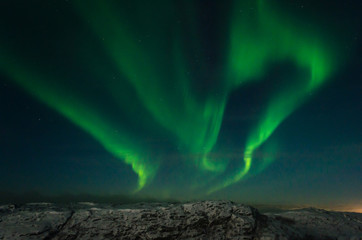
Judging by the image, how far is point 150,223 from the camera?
14.1 ft

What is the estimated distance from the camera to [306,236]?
4660mm

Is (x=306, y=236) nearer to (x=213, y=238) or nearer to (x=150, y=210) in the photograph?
(x=213, y=238)

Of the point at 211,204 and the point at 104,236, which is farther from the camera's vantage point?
the point at 211,204

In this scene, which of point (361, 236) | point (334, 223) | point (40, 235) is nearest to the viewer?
point (40, 235)

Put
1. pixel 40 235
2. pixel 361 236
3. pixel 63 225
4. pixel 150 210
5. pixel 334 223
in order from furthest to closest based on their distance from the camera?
pixel 334 223 → pixel 361 236 → pixel 150 210 → pixel 63 225 → pixel 40 235

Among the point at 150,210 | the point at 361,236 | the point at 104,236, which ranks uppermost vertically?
the point at 150,210

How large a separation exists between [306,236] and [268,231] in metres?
0.82

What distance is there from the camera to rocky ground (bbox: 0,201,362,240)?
409 centimetres

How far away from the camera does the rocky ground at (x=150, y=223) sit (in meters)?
4.09

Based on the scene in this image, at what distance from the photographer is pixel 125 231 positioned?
4207 mm

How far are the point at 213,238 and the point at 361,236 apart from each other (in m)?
2.68

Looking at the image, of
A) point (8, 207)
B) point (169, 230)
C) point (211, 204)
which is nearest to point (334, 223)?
point (211, 204)

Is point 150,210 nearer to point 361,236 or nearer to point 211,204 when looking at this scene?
point 211,204

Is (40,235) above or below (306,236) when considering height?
above
